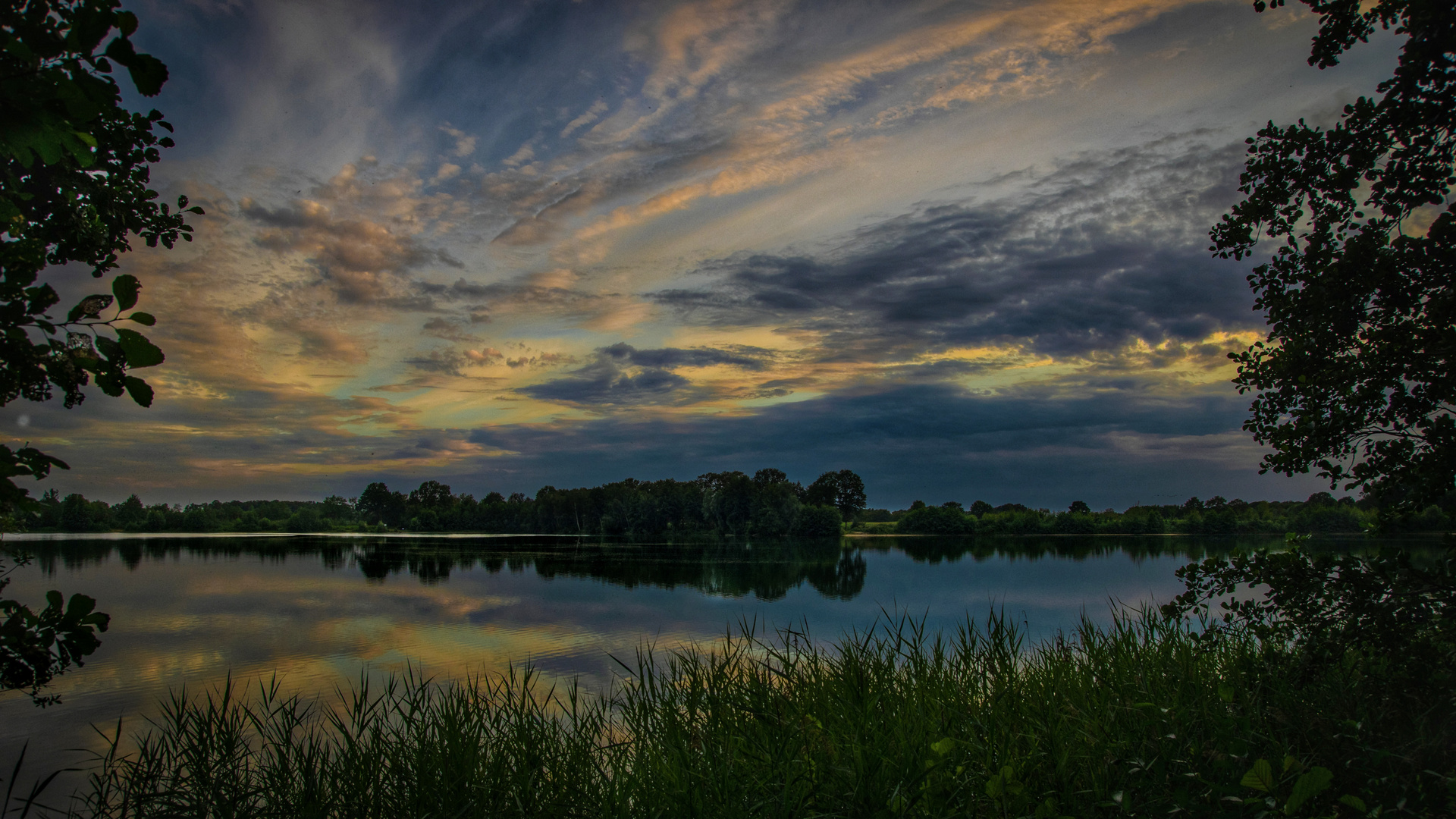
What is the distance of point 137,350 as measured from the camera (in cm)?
175

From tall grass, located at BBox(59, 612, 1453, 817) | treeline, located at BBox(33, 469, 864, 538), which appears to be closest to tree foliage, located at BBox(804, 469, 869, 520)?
treeline, located at BBox(33, 469, 864, 538)

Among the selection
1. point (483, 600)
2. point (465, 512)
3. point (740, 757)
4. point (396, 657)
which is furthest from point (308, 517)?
point (740, 757)

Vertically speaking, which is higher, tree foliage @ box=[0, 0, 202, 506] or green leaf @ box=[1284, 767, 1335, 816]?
tree foliage @ box=[0, 0, 202, 506]

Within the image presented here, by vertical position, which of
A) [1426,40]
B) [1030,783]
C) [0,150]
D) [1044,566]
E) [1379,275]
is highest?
[1426,40]

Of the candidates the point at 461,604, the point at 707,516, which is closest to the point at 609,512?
the point at 707,516

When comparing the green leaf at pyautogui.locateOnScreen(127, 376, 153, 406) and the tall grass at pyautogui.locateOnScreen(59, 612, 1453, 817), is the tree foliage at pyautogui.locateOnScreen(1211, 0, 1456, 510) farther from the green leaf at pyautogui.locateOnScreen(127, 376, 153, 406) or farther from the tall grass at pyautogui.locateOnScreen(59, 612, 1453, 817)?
the green leaf at pyautogui.locateOnScreen(127, 376, 153, 406)

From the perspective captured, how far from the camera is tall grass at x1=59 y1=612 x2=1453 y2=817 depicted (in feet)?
13.4

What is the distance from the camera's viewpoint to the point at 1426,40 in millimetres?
4434

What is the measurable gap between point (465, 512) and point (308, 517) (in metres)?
29.7

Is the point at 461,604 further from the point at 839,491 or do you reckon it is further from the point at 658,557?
the point at 839,491

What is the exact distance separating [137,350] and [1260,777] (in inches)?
155

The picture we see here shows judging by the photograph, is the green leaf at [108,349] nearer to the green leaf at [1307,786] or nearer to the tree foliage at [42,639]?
the tree foliage at [42,639]

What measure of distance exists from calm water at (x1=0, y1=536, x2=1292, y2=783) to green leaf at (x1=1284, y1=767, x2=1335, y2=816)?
4593 mm

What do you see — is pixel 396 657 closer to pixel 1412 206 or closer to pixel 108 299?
pixel 108 299
